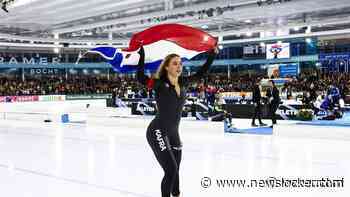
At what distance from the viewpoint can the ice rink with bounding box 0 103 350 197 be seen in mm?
4824

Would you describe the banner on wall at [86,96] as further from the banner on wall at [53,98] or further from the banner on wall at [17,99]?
the banner on wall at [17,99]

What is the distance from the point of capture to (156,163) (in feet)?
21.7

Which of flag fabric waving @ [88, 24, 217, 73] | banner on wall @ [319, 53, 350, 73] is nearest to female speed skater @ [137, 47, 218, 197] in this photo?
flag fabric waving @ [88, 24, 217, 73]

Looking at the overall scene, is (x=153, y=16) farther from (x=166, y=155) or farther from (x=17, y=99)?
(x=166, y=155)

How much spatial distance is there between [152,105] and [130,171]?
30.3 feet

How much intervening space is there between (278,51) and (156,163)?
1051 inches

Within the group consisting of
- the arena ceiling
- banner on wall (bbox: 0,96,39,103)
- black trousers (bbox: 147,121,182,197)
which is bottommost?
black trousers (bbox: 147,121,182,197)

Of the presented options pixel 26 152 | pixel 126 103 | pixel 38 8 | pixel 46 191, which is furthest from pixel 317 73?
pixel 46 191

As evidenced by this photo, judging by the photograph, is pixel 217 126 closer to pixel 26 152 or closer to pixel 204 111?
pixel 204 111

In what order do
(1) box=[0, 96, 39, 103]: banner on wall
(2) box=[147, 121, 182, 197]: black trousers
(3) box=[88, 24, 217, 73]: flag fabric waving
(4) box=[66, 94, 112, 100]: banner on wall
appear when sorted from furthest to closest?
(4) box=[66, 94, 112, 100]: banner on wall < (1) box=[0, 96, 39, 103]: banner on wall < (3) box=[88, 24, 217, 73]: flag fabric waving < (2) box=[147, 121, 182, 197]: black trousers

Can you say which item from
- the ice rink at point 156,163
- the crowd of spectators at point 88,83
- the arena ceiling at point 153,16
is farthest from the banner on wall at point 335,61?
the ice rink at point 156,163

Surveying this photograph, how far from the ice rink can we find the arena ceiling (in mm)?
11366

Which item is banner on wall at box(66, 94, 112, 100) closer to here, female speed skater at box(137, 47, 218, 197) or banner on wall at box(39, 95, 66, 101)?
banner on wall at box(39, 95, 66, 101)

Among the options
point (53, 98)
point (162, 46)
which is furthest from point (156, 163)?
→ point (53, 98)
